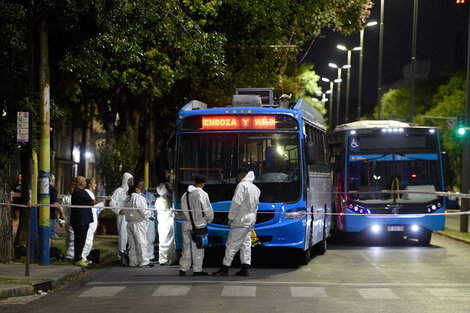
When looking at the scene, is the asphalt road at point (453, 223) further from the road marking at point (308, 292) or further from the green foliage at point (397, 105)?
the green foliage at point (397, 105)

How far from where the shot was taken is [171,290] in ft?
44.2

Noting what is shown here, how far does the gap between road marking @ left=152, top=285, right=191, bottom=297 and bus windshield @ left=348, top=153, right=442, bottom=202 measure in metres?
10.4

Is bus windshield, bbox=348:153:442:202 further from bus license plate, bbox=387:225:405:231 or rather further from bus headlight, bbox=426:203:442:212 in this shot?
bus license plate, bbox=387:225:405:231

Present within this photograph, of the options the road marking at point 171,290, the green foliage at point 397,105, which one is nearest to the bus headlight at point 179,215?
the road marking at point 171,290

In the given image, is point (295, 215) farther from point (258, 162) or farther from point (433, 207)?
point (433, 207)

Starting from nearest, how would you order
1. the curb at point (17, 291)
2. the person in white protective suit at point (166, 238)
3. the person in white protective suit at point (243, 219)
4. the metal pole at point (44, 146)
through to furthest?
the curb at point (17, 291) < the person in white protective suit at point (243, 219) < the metal pole at point (44, 146) < the person in white protective suit at point (166, 238)

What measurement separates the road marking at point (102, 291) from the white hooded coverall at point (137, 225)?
3415 mm

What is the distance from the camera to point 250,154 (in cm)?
1739

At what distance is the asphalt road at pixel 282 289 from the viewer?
1173 centimetres

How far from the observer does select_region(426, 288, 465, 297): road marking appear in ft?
42.9

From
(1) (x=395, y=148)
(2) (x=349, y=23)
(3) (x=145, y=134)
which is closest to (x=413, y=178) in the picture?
(1) (x=395, y=148)

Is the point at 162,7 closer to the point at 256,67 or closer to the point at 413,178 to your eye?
the point at 413,178

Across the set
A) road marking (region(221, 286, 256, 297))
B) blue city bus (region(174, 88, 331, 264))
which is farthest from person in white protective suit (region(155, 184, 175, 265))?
road marking (region(221, 286, 256, 297))

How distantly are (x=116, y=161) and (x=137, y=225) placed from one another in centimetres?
1102
